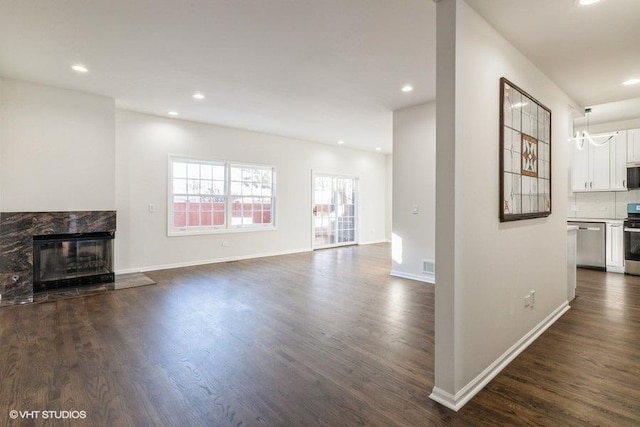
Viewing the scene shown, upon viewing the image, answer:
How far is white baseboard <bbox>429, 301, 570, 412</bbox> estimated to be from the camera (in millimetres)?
1898

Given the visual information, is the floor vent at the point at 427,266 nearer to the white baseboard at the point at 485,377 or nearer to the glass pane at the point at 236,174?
the white baseboard at the point at 485,377

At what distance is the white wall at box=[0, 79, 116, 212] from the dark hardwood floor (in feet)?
4.94

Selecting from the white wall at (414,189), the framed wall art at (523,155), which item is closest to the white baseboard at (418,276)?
the white wall at (414,189)

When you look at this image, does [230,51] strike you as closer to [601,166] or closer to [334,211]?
[334,211]

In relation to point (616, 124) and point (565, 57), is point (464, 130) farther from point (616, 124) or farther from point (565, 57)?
point (616, 124)

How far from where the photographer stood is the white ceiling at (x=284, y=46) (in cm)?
243

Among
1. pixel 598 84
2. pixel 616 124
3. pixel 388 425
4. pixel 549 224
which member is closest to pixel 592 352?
pixel 549 224

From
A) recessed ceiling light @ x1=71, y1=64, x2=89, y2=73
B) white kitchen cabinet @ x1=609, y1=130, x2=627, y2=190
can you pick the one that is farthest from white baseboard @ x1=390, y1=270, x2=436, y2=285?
recessed ceiling light @ x1=71, y1=64, x2=89, y2=73

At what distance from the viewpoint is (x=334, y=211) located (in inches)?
351

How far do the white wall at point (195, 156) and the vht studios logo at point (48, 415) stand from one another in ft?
13.0

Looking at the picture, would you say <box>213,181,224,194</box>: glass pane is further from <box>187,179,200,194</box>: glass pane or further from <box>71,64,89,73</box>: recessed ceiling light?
<box>71,64,89,73</box>: recessed ceiling light

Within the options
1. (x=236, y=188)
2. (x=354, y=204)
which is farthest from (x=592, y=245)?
(x=236, y=188)

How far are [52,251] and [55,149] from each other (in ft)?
4.71

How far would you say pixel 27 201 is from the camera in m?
4.20
